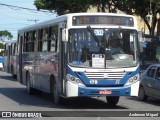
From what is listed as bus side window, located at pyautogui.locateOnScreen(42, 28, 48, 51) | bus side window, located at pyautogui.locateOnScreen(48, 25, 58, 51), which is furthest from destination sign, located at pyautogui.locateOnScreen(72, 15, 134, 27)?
bus side window, located at pyautogui.locateOnScreen(42, 28, 48, 51)

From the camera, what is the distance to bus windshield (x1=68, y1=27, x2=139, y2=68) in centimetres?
1519

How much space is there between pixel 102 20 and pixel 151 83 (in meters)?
4.16

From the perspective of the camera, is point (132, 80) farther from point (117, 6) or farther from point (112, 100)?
point (117, 6)

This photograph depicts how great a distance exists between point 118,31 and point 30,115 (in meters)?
8.17

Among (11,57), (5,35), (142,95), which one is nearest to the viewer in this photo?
(142,95)

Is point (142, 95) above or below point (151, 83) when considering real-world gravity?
below

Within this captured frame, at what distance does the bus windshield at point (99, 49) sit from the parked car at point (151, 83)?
2.85m

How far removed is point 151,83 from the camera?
18.6 metres

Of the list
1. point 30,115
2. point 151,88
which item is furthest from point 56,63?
point 30,115

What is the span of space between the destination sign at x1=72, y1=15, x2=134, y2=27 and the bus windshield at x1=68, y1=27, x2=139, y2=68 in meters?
0.25

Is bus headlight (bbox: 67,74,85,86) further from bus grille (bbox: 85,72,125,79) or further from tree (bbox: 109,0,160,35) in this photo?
tree (bbox: 109,0,160,35)

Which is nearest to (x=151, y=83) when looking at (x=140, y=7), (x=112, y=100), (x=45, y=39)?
(x=112, y=100)

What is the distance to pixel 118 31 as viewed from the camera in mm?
15633

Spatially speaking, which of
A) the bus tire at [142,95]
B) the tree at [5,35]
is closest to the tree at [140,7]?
the bus tire at [142,95]
